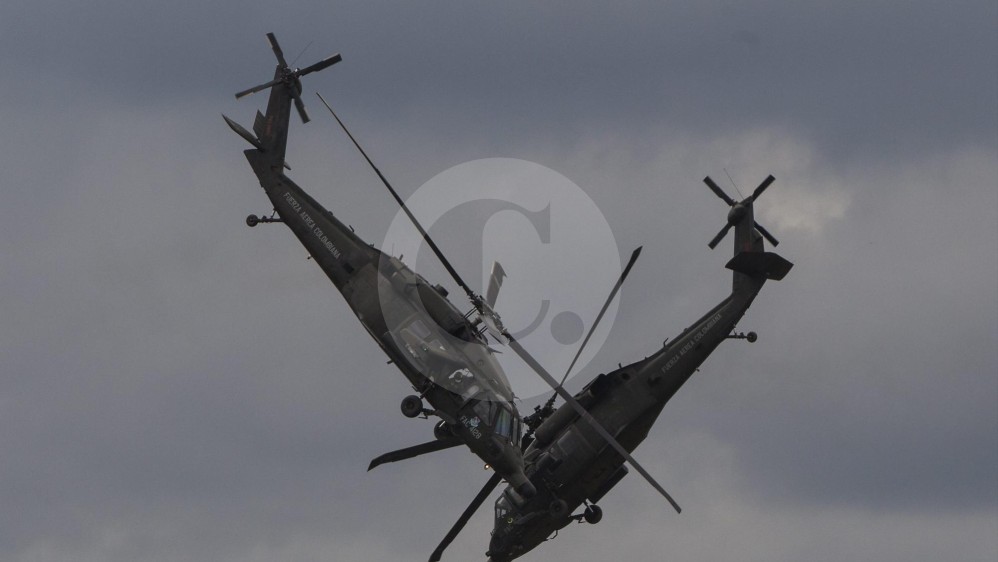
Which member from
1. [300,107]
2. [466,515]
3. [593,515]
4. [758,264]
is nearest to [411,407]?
Answer: [466,515]

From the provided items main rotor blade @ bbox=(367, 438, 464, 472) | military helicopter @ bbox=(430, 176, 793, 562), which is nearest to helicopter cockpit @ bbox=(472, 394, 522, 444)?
main rotor blade @ bbox=(367, 438, 464, 472)

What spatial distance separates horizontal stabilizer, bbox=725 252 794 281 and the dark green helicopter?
45.5ft

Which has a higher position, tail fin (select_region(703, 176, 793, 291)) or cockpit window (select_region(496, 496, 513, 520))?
tail fin (select_region(703, 176, 793, 291))

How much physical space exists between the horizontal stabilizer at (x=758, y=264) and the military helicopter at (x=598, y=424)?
0.05 metres

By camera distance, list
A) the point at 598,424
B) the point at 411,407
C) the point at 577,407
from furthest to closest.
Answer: the point at 598,424 → the point at 577,407 → the point at 411,407

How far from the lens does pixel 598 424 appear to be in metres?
74.8

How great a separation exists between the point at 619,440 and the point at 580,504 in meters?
3.42

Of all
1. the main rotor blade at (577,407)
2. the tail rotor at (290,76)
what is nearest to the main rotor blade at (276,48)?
the tail rotor at (290,76)

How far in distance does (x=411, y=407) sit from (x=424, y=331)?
3.72m

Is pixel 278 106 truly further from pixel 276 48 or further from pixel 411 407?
Result: pixel 411 407

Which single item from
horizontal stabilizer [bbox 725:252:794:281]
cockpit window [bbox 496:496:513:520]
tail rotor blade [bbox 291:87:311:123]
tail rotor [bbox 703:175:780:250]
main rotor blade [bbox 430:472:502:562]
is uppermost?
tail rotor blade [bbox 291:87:311:123]

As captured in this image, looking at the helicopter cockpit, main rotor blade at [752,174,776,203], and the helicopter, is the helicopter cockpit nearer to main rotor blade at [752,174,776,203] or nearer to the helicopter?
the helicopter

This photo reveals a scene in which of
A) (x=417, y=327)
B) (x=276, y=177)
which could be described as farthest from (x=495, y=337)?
(x=276, y=177)

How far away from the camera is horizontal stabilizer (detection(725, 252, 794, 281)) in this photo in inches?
3061
